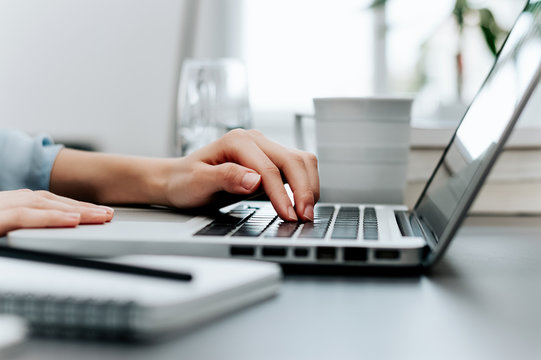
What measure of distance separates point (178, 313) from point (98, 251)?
0.17 metres

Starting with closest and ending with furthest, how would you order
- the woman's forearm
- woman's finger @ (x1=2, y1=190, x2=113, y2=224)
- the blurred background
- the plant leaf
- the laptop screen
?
the laptop screen
woman's finger @ (x1=2, y1=190, x2=113, y2=224)
the woman's forearm
the plant leaf
the blurred background

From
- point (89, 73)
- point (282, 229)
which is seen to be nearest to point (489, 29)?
point (282, 229)

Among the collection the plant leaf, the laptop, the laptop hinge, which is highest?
the plant leaf

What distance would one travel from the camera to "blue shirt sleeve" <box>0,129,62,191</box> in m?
0.76

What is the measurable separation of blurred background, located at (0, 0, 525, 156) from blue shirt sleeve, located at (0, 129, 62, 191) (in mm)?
1390

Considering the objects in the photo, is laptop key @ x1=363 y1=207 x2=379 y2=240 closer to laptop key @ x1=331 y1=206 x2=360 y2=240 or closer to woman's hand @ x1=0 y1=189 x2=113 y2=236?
laptop key @ x1=331 y1=206 x2=360 y2=240

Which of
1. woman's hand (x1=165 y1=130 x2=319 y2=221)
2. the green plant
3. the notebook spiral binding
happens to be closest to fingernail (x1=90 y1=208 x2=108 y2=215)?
woman's hand (x1=165 y1=130 x2=319 y2=221)

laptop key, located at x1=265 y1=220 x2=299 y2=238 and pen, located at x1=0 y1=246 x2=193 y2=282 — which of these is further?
laptop key, located at x1=265 y1=220 x2=299 y2=238

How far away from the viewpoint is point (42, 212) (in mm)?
458

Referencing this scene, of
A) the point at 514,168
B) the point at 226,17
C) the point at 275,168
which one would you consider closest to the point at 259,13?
the point at 226,17

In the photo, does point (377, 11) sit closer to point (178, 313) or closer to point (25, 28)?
point (25, 28)

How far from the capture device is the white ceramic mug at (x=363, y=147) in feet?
2.46

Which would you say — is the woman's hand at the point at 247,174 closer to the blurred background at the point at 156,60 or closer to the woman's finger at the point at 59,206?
the woman's finger at the point at 59,206

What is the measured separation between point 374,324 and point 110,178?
50cm
